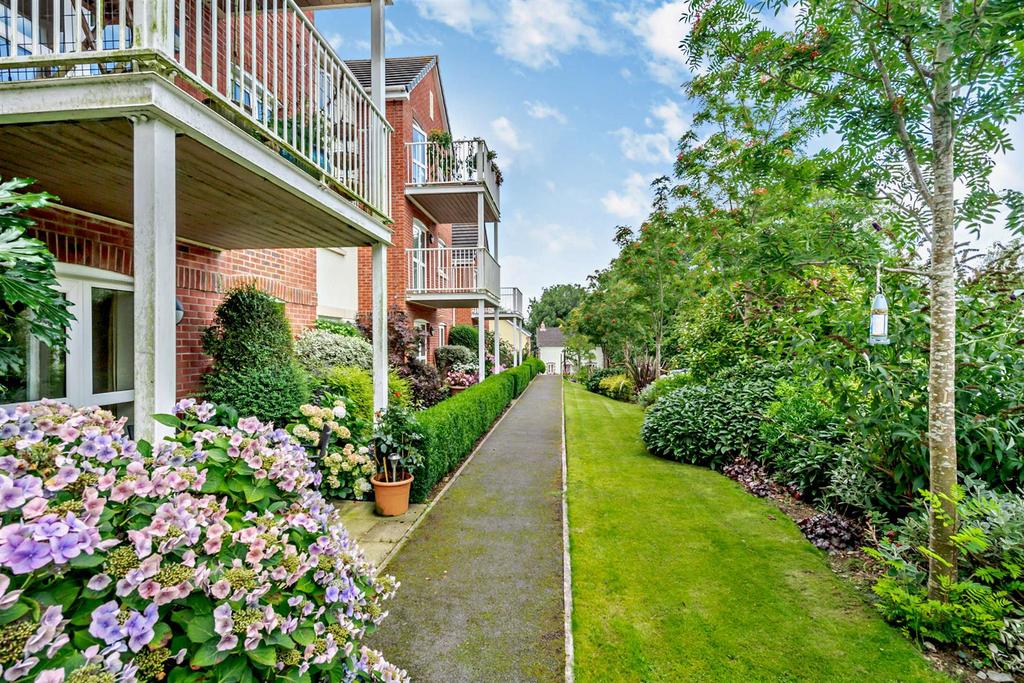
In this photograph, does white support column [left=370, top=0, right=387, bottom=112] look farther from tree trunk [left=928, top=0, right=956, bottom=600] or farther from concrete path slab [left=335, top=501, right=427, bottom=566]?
tree trunk [left=928, top=0, right=956, bottom=600]

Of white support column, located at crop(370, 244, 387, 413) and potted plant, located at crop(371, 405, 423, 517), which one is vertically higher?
white support column, located at crop(370, 244, 387, 413)

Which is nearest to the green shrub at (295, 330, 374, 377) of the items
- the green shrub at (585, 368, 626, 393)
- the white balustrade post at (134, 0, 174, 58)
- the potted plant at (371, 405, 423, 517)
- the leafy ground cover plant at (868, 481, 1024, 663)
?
the potted plant at (371, 405, 423, 517)

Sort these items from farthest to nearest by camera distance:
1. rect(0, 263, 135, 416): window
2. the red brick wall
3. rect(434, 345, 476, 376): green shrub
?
A: rect(434, 345, 476, 376): green shrub < the red brick wall < rect(0, 263, 135, 416): window

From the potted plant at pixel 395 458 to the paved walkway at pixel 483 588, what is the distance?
437 millimetres

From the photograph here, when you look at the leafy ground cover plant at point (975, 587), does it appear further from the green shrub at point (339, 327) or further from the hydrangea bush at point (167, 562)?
the green shrub at point (339, 327)

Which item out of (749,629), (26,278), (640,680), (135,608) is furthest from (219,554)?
(749,629)

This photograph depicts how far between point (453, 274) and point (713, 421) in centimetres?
790

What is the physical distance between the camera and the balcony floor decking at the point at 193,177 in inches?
113

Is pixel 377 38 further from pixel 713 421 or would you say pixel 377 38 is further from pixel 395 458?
pixel 713 421

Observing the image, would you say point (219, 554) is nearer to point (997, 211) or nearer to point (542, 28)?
point (997, 211)

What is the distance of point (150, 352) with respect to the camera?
262 centimetres

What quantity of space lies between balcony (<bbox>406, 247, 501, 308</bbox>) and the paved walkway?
22.8 ft

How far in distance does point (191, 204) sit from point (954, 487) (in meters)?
6.14

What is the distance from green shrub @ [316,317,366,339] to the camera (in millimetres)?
8975
